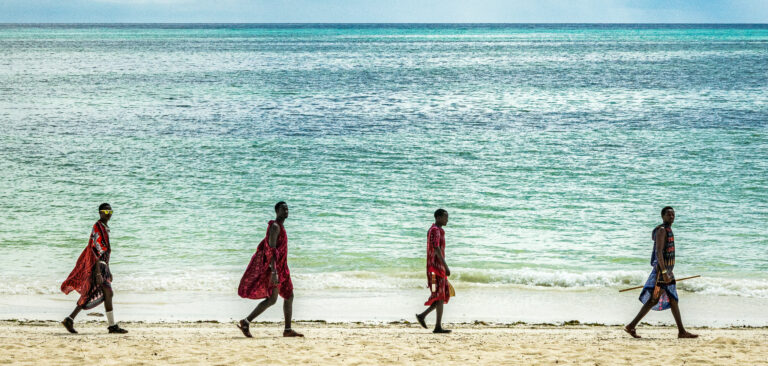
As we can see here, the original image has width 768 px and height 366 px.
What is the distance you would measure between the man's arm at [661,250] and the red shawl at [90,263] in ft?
18.2

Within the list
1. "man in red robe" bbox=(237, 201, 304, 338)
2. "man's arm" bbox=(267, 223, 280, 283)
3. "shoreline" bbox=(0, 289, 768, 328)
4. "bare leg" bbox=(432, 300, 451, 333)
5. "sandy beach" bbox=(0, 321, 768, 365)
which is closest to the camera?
"sandy beach" bbox=(0, 321, 768, 365)

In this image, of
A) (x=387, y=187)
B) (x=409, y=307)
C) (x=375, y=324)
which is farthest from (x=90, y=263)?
(x=387, y=187)

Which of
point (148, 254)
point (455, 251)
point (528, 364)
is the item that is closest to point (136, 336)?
point (528, 364)

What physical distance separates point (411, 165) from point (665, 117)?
17009 millimetres

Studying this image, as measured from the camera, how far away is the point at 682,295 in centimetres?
1130

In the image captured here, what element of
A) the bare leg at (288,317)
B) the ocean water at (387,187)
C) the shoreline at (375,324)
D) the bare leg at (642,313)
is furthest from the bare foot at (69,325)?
the bare leg at (642,313)

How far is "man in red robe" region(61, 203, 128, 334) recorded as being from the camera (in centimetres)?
809

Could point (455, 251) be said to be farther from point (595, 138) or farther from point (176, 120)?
point (176, 120)

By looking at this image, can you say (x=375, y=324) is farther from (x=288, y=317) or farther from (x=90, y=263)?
(x=90, y=263)

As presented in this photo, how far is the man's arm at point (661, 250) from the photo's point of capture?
312 inches

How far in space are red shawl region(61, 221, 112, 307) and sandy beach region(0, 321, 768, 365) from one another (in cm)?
46

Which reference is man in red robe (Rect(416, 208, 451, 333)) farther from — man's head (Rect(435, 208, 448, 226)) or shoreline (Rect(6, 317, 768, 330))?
shoreline (Rect(6, 317, 768, 330))

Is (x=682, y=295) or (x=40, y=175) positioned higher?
(x=40, y=175)

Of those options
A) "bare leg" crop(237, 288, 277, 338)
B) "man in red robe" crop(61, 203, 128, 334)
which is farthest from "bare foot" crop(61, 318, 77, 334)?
"bare leg" crop(237, 288, 277, 338)
